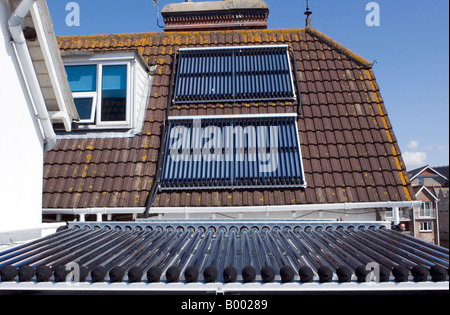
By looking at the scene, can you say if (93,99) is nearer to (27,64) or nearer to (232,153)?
(27,64)

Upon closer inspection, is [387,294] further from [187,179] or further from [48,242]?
[187,179]

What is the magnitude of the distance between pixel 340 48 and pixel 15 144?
24.6 feet

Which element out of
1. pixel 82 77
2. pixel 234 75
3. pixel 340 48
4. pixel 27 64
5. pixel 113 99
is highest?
pixel 340 48

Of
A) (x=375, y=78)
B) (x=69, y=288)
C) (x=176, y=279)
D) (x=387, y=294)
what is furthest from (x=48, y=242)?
(x=375, y=78)

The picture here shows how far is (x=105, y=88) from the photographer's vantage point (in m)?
7.83

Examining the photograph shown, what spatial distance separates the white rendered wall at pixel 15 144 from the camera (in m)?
4.75

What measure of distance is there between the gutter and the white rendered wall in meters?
0.08

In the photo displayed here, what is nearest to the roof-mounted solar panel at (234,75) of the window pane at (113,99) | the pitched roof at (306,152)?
the pitched roof at (306,152)

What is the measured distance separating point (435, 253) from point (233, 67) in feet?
20.8

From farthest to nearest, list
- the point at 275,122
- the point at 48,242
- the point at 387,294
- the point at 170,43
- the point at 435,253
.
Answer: the point at 170,43 → the point at 275,122 → the point at 48,242 → the point at 435,253 → the point at 387,294

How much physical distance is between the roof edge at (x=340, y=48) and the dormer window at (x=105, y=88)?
15.4 feet

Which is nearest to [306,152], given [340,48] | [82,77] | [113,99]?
[340,48]

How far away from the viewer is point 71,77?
309 inches

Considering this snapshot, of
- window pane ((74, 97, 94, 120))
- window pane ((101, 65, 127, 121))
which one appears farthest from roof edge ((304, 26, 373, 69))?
window pane ((74, 97, 94, 120))
